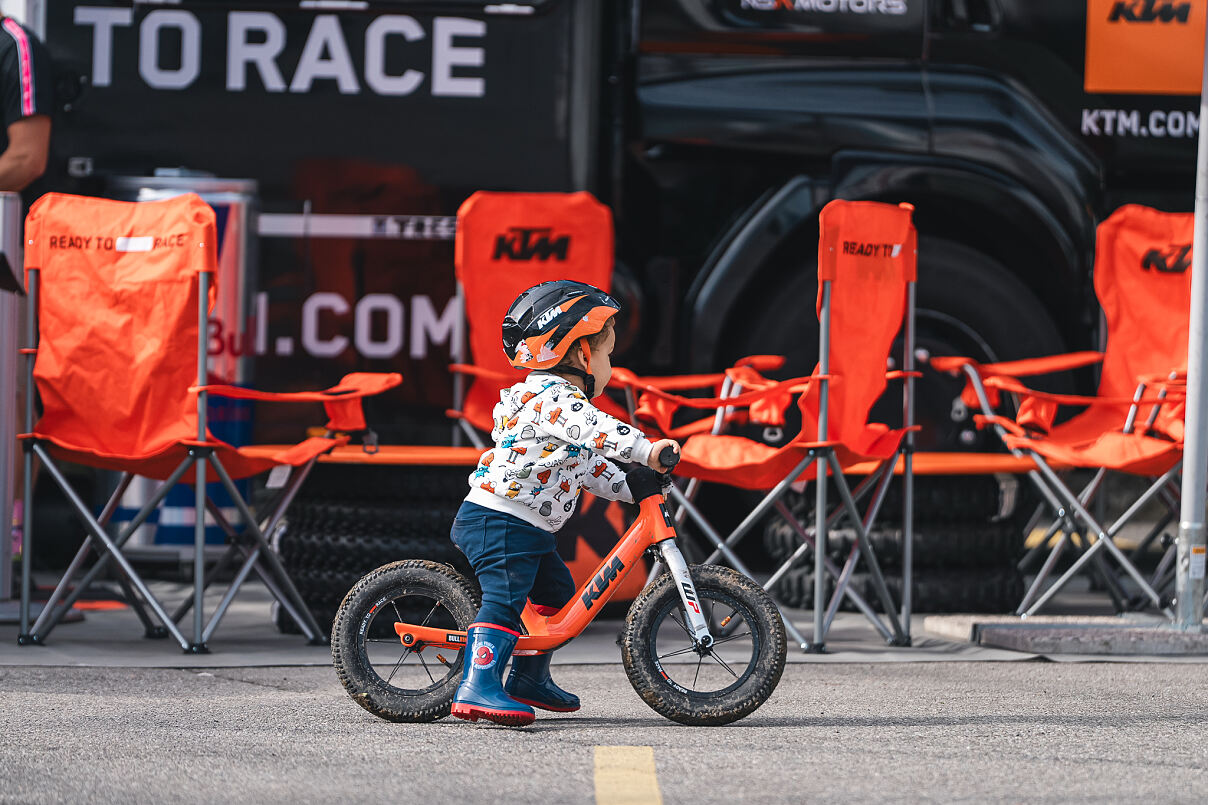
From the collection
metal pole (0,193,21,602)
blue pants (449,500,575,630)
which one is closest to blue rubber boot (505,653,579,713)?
blue pants (449,500,575,630)

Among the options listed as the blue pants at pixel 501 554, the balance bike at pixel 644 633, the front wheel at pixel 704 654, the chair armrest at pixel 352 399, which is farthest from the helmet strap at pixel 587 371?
the chair armrest at pixel 352 399

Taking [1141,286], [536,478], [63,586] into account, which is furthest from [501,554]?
[1141,286]

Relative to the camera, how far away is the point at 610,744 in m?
4.44

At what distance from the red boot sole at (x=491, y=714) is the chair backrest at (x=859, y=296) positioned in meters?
2.07

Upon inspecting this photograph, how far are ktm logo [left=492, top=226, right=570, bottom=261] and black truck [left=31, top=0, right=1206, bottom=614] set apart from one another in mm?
437

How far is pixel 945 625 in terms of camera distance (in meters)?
6.69

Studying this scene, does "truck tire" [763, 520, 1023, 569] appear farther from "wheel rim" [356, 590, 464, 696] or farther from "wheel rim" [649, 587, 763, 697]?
"wheel rim" [356, 590, 464, 696]

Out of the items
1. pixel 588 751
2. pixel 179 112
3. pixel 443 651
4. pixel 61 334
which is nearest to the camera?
pixel 588 751

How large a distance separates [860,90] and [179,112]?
3057 mm

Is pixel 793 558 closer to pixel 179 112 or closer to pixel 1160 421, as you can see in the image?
pixel 1160 421

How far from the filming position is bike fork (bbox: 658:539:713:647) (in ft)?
15.4

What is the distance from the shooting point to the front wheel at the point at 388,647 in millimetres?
4777

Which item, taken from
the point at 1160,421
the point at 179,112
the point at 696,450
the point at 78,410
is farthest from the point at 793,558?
the point at 179,112

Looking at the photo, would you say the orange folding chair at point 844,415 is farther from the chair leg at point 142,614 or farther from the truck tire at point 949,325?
the chair leg at point 142,614
